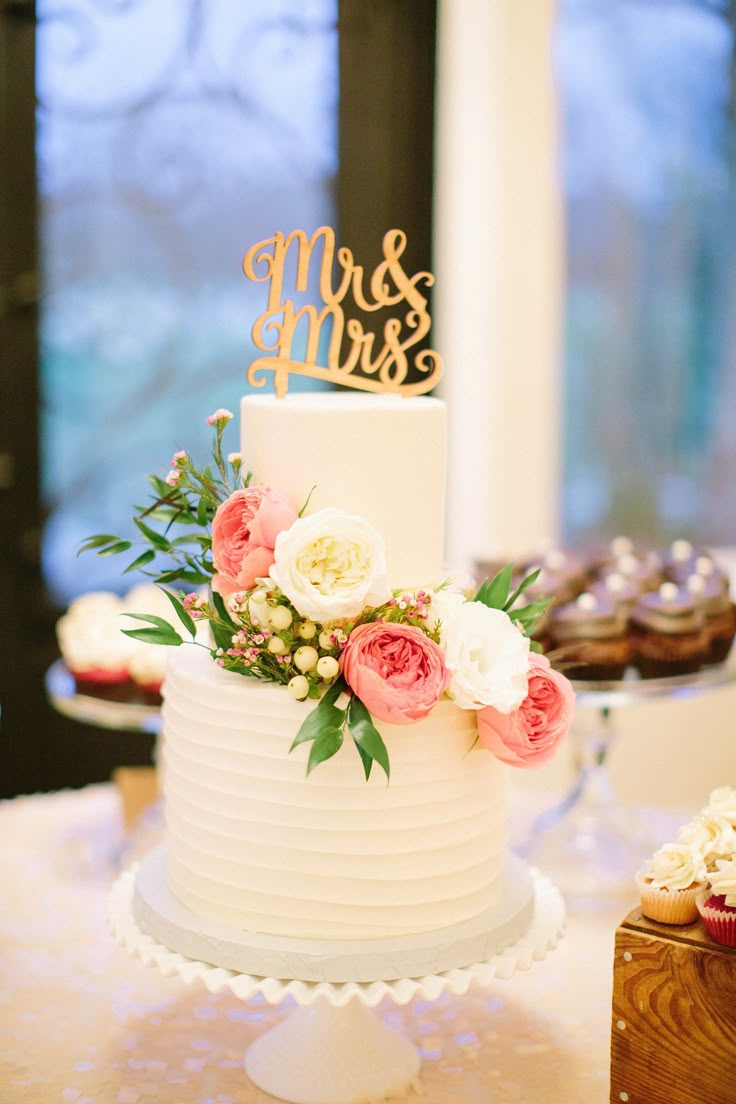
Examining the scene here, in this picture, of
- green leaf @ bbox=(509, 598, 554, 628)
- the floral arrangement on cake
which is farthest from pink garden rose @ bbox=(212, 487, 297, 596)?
green leaf @ bbox=(509, 598, 554, 628)

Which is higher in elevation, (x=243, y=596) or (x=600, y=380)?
(x=600, y=380)

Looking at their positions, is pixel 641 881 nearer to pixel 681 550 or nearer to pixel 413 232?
pixel 681 550

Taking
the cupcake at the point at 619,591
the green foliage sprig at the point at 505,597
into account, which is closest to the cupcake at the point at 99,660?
the cupcake at the point at 619,591

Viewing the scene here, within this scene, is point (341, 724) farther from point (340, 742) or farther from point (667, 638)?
point (667, 638)

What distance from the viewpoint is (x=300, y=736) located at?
152 centimetres

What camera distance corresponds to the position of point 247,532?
5.39ft

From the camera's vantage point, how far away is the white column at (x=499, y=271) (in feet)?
13.3

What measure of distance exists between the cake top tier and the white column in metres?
2.36

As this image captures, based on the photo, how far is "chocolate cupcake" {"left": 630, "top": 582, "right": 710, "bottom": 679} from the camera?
2.59 metres

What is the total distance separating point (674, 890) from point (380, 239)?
3025 mm

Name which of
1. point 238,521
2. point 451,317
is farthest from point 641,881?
point 451,317

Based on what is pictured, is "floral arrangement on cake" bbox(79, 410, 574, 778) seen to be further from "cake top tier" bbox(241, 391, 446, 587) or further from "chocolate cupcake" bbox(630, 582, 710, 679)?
"chocolate cupcake" bbox(630, 582, 710, 679)

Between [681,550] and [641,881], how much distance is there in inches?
59.5

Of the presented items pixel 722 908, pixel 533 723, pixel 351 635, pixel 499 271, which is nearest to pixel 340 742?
pixel 351 635
